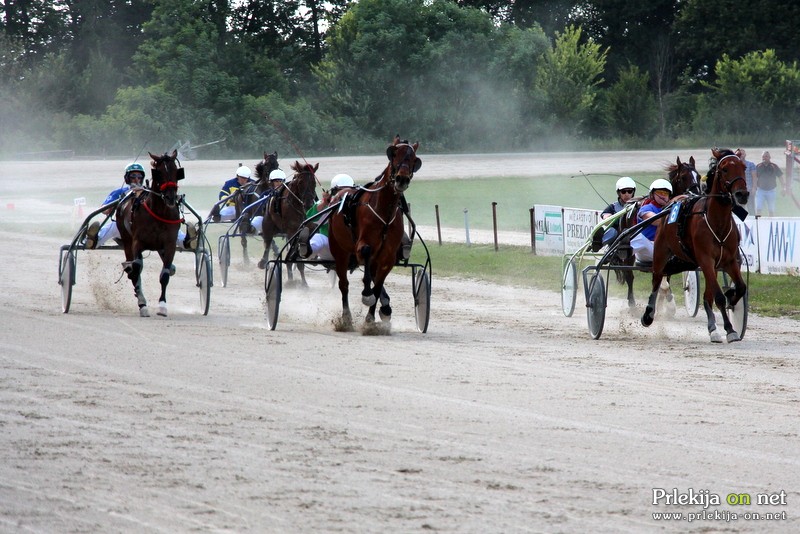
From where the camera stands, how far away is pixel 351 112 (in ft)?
155

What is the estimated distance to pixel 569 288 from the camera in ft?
39.2

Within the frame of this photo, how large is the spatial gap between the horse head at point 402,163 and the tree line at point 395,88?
32967mm

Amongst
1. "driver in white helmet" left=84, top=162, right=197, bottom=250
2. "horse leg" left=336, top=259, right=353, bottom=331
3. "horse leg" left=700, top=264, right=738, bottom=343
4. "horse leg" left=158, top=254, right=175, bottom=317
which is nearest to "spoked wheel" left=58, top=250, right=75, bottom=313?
"driver in white helmet" left=84, top=162, right=197, bottom=250

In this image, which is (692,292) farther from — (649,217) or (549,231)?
(549,231)

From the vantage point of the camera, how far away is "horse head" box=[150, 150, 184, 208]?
11250mm

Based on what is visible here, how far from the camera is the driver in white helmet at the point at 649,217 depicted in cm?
1069

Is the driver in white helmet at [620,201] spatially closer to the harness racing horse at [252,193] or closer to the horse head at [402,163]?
the horse head at [402,163]

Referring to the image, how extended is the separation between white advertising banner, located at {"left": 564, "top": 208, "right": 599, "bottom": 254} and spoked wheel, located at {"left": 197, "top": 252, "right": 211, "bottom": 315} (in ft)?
23.0

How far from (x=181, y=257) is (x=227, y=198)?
265 cm

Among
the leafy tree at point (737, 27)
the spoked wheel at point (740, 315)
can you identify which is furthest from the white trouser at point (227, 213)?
the leafy tree at point (737, 27)

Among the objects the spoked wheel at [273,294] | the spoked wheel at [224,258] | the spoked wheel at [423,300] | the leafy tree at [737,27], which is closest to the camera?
the spoked wheel at [423,300]

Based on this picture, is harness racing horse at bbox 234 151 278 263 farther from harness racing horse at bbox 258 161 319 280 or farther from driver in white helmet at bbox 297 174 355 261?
driver in white helmet at bbox 297 174 355 261

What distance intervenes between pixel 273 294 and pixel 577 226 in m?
8.27

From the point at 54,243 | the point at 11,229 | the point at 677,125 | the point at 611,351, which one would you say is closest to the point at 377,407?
A: the point at 611,351
